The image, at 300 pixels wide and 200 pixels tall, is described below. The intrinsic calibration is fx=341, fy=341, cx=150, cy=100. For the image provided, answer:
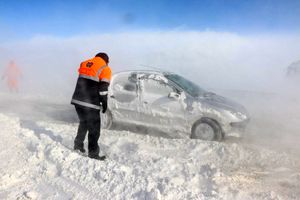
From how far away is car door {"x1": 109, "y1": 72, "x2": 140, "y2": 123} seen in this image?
331 inches

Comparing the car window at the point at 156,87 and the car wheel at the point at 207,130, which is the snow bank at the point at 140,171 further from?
the car window at the point at 156,87

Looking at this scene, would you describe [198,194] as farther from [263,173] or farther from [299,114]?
[299,114]

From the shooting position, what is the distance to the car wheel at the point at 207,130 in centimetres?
777

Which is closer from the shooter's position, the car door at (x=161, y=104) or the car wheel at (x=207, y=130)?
the car wheel at (x=207, y=130)

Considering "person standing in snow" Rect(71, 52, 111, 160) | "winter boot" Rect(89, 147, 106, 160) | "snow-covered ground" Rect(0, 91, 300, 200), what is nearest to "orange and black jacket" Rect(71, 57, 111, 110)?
"person standing in snow" Rect(71, 52, 111, 160)

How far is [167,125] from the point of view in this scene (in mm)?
8148

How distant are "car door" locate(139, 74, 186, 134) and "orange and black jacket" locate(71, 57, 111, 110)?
2.65m

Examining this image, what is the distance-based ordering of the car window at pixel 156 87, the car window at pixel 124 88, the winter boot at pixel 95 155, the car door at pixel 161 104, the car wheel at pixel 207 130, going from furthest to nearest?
the car window at pixel 124 88 < the car window at pixel 156 87 < the car door at pixel 161 104 < the car wheel at pixel 207 130 < the winter boot at pixel 95 155

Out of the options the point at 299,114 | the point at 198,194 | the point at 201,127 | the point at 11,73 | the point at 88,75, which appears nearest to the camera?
the point at 198,194

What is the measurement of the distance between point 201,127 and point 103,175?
11.9 feet

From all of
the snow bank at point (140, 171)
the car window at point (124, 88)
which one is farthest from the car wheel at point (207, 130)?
the car window at point (124, 88)

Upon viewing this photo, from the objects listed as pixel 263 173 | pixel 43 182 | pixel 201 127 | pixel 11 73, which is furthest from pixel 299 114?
pixel 11 73

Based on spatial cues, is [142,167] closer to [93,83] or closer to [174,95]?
[93,83]

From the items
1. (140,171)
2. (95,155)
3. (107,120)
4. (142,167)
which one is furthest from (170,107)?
(140,171)
